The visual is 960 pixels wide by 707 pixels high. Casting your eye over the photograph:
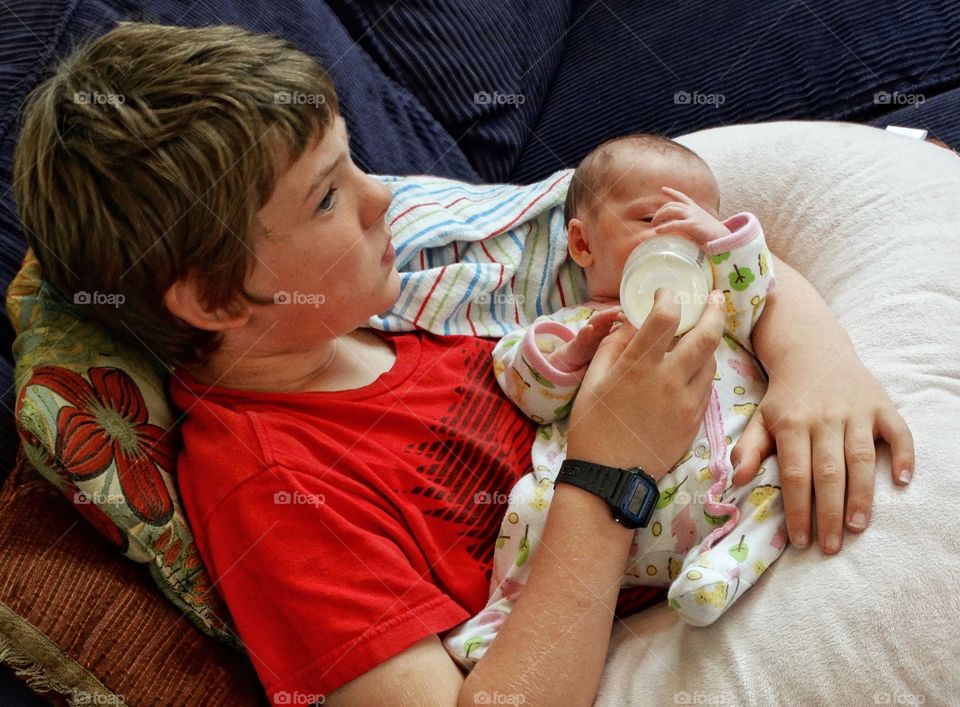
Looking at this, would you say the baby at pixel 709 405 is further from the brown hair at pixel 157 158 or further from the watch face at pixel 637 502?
the brown hair at pixel 157 158

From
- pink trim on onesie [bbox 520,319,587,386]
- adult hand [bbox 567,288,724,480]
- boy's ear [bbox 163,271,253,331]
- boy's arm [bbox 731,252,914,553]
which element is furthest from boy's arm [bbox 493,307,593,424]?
boy's ear [bbox 163,271,253,331]

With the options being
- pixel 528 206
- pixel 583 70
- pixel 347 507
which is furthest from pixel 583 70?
pixel 347 507

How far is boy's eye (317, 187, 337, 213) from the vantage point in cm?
103

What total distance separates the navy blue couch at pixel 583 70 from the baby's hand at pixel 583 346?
533 millimetres

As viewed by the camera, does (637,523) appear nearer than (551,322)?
Yes

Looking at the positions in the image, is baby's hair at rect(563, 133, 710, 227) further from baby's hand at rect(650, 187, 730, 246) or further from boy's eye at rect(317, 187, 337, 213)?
boy's eye at rect(317, 187, 337, 213)

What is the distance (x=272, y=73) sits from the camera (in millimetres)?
1010

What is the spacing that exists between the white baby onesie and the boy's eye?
0.32 metres

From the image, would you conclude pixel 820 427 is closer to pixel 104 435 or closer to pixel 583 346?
pixel 583 346

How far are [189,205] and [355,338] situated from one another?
36 cm

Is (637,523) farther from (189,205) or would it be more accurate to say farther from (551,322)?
(189,205)

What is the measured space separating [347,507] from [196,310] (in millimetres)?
287

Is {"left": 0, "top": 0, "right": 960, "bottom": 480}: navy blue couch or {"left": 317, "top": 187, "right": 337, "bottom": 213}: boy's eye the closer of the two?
{"left": 317, "top": 187, "right": 337, "bottom": 213}: boy's eye

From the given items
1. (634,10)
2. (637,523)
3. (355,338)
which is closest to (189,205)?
(355,338)
